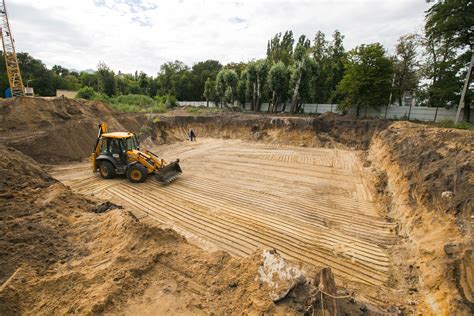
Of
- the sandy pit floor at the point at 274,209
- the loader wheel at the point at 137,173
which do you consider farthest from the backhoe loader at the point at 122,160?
the sandy pit floor at the point at 274,209

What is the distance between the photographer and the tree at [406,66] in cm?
2116

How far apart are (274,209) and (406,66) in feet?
79.6

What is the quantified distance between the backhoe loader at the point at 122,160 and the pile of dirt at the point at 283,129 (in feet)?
26.7

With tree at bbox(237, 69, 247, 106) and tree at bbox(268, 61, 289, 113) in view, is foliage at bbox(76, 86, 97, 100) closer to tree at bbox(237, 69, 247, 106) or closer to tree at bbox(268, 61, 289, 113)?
tree at bbox(237, 69, 247, 106)

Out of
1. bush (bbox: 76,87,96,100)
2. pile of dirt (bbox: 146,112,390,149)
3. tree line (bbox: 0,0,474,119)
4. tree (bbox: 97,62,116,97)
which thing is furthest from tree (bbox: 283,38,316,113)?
tree (bbox: 97,62,116,97)

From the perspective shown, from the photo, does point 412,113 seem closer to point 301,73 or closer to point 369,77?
point 369,77

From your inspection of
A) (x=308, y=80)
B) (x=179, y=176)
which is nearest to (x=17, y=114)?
(x=179, y=176)

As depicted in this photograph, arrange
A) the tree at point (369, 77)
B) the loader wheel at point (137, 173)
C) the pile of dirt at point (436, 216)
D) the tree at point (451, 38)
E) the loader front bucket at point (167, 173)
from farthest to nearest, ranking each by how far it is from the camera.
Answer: the tree at point (369, 77) < the tree at point (451, 38) < the loader front bucket at point (167, 173) < the loader wheel at point (137, 173) < the pile of dirt at point (436, 216)

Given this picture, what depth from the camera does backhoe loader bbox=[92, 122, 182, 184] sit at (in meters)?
8.30

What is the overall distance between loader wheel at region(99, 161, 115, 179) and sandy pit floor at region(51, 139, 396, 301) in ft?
0.81

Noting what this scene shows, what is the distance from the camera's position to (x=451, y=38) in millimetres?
16047

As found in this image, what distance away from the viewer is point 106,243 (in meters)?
3.81

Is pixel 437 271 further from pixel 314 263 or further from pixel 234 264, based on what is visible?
pixel 234 264

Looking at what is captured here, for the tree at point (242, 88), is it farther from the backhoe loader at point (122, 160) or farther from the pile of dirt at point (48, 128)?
the backhoe loader at point (122, 160)
